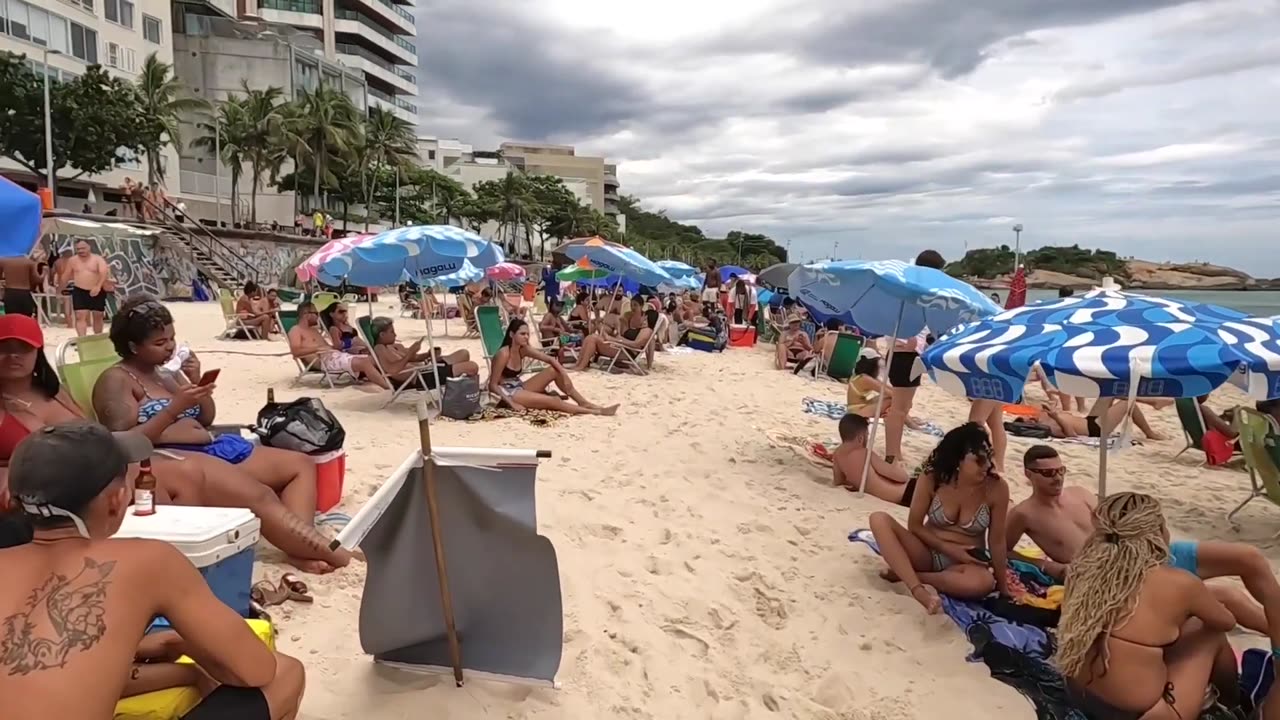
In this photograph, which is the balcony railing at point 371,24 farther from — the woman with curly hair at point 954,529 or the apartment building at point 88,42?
the woman with curly hair at point 954,529

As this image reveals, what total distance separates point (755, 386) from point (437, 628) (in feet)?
24.0

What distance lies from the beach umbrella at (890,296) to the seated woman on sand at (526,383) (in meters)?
2.45

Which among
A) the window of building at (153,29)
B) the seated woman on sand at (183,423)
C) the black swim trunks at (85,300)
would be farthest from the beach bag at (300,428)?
the window of building at (153,29)

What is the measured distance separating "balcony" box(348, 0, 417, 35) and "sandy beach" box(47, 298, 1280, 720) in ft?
196

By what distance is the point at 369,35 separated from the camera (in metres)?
58.1

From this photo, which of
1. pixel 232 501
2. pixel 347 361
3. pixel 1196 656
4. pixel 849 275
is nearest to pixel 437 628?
pixel 232 501

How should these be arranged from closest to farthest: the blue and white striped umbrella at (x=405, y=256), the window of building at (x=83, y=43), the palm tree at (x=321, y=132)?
the blue and white striped umbrella at (x=405, y=256) → the window of building at (x=83, y=43) → the palm tree at (x=321, y=132)

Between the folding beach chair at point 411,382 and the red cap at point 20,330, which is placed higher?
the red cap at point 20,330

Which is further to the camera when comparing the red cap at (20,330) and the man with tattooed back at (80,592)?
the red cap at (20,330)

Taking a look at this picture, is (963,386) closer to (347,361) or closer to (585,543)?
(585,543)

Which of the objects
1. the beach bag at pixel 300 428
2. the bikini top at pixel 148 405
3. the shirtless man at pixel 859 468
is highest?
the bikini top at pixel 148 405

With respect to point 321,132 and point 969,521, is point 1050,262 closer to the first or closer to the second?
point 321,132

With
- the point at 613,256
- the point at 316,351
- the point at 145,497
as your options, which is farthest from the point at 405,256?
the point at 145,497

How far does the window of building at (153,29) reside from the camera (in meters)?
34.1
